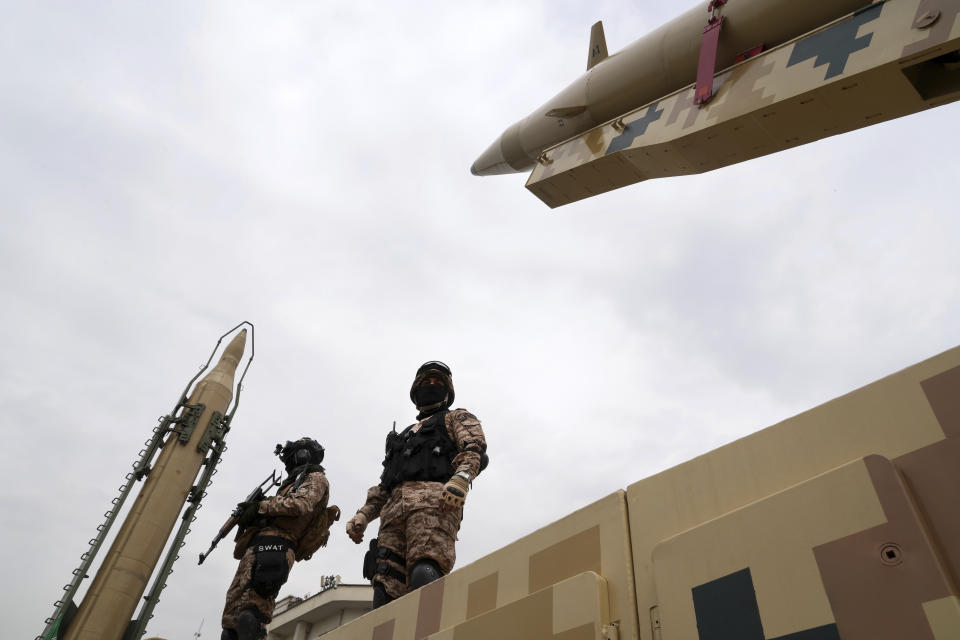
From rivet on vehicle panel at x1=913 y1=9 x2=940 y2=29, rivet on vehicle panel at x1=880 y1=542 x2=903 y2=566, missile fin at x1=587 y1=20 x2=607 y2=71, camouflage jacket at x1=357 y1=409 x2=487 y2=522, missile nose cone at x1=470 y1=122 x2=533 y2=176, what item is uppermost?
missile fin at x1=587 y1=20 x2=607 y2=71

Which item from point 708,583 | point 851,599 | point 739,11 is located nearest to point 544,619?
point 708,583

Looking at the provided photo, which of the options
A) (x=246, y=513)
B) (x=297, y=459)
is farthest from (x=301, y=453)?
(x=246, y=513)

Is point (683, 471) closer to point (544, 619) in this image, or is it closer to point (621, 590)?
point (621, 590)

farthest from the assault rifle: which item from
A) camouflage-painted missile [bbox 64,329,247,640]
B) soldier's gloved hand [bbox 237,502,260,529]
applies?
camouflage-painted missile [bbox 64,329,247,640]

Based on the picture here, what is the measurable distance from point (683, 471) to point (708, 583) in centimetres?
37

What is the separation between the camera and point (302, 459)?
5.57 meters

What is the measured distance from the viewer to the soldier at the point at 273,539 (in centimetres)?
458

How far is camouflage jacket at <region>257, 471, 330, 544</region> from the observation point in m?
4.84

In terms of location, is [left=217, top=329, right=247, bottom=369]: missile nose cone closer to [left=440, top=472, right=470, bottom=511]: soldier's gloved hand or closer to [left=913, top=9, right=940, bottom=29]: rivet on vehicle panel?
[left=440, top=472, right=470, bottom=511]: soldier's gloved hand

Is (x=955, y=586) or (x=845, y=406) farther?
(x=845, y=406)

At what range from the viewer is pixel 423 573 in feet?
12.1

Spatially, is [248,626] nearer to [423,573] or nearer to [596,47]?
[423,573]

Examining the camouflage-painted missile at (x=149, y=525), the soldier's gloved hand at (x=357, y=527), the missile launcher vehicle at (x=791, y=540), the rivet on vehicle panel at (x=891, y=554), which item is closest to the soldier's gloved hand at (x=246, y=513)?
the soldier's gloved hand at (x=357, y=527)

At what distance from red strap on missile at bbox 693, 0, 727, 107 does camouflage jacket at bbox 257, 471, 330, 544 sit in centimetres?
394
